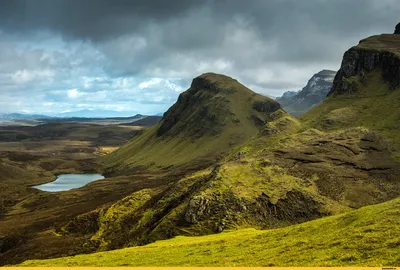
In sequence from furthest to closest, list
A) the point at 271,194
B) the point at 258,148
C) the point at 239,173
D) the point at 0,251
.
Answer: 1. the point at 258,148
2. the point at 0,251
3. the point at 239,173
4. the point at 271,194

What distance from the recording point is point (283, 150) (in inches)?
4525

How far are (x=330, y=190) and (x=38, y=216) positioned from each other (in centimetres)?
13774

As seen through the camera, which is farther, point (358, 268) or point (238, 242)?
point (238, 242)

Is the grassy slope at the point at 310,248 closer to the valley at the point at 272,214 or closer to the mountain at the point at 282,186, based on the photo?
the valley at the point at 272,214

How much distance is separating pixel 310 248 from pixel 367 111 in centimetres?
13477

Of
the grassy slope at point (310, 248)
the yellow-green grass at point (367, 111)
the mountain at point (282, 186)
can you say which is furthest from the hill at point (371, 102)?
the grassy slope at point (310, 248)

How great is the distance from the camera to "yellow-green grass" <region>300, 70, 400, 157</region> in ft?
445

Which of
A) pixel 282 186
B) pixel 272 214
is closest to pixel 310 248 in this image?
pixel 272 214

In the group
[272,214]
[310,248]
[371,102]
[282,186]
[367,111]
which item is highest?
[371,102]

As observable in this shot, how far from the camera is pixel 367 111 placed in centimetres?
15738

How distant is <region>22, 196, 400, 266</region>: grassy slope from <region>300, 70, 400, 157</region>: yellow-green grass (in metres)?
77.4

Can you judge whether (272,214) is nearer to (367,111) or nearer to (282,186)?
(282,186)

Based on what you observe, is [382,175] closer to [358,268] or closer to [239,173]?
[239,173]

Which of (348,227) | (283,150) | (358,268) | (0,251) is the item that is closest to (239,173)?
(283,150)
